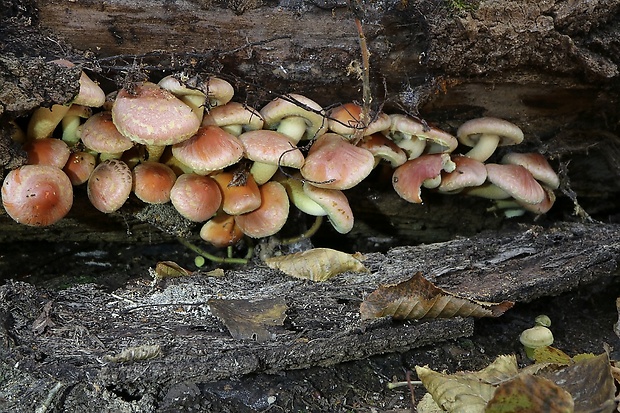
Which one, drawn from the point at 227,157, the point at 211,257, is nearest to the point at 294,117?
the point at 227,157

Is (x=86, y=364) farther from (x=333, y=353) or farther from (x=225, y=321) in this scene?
(x=333, y=353)

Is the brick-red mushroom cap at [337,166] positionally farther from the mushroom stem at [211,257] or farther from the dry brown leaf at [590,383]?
the dry brown leaf at [590,383]

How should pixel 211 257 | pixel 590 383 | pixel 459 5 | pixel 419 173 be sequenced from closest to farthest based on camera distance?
pixel 590 383 → pixel 459 5 → pixel 419 173 → pixel 211 257

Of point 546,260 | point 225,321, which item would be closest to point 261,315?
point 225,321

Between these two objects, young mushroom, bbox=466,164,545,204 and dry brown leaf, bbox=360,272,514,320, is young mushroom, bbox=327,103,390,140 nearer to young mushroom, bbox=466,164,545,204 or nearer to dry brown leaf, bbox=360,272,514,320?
young mushroom, bbox=466,164,545,204

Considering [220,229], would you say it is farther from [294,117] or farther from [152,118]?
[152,118]

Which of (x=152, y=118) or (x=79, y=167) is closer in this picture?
(x=152, y=118)
